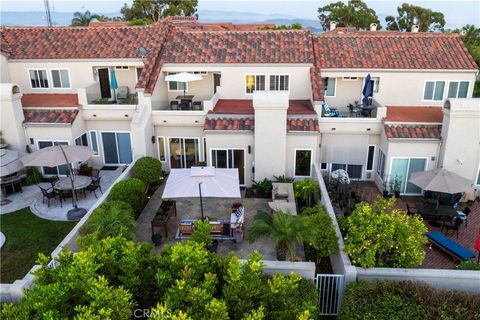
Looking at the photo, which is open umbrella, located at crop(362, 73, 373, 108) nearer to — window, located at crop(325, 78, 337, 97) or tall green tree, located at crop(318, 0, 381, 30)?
window, located at crop(325, 78, 337, 97)

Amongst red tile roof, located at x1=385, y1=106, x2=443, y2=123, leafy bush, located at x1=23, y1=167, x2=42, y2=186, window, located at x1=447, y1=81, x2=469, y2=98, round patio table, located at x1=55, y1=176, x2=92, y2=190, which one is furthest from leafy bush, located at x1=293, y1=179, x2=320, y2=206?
leafy bush, located at x1=23, y1=167, x2=42, y2=186

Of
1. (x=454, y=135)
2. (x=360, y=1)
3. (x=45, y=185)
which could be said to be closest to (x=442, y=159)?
(x=454, y=135)

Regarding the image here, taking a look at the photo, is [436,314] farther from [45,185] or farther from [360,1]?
[360,1]

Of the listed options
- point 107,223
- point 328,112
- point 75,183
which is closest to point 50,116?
point 75,183

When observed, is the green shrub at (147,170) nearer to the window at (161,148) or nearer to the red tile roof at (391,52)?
the window at (161,148)

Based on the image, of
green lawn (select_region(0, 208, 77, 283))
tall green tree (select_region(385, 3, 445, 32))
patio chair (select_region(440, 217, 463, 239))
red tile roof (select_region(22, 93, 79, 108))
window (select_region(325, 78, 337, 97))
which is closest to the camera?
green lawn (select_region(0, 208, 77, 283))

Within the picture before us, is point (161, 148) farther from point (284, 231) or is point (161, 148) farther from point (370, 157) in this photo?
point (284, 231)

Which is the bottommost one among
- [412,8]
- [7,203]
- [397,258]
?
[7,203]
